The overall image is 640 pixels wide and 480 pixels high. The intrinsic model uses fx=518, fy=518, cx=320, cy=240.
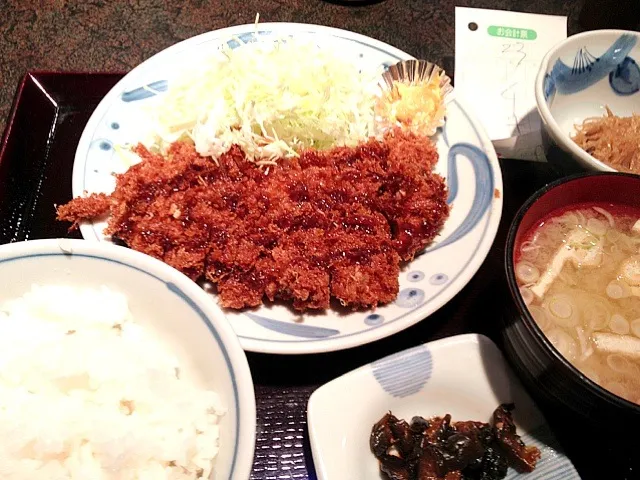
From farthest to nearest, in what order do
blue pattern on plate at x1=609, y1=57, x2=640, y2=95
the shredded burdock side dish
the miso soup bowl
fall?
1. blue pattern on plate at x1=609, y1=57, x2=640, y2=95
2. the shredded burdock side dish
3. the miso soup bowl

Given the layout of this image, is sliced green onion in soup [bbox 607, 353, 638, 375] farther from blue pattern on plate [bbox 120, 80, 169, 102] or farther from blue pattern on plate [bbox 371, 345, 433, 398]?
blue pattern on plate [bbox 120, 80, 169, 102]

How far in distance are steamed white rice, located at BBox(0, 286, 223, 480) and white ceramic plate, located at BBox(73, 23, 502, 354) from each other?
0.43m

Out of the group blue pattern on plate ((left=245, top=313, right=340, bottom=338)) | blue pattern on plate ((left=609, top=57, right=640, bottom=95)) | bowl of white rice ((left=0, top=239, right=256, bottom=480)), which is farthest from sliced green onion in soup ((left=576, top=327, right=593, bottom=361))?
blue pattern on plate ((left=609, top=57, right=640, bottom=95))

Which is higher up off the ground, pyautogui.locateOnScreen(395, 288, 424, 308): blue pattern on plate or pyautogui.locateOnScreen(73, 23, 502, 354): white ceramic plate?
pyautogui.locateOnScreen(73, 23, 502, 354): white ceramic plate

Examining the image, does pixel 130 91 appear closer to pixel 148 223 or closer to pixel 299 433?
pixel 148 223

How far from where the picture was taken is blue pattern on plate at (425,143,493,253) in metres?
2.10

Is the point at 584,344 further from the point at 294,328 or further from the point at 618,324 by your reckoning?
the point at 294,328

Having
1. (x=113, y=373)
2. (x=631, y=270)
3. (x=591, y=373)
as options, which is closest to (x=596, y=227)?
(x=631, y=270)

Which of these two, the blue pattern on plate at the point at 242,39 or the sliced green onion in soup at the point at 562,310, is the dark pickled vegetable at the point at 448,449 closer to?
the sliced green onion in soup at the point at 562,310

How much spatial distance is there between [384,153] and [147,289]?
1.19m

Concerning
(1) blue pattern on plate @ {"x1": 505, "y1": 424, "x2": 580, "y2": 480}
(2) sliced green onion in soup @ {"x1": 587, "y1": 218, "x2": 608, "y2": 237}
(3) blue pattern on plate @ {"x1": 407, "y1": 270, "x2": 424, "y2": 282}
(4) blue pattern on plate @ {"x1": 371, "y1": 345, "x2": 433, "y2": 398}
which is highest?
(2) sliced green onion in soup @ {"x1": 587, "y1": 218, "x2": 608, "y2": 237}

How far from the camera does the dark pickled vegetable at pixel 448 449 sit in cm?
158

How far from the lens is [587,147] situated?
232 centimetres

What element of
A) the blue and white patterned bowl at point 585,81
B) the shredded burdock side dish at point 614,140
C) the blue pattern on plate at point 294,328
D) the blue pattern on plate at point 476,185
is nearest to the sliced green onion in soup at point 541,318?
the blue pattern on plate at point 476,185
